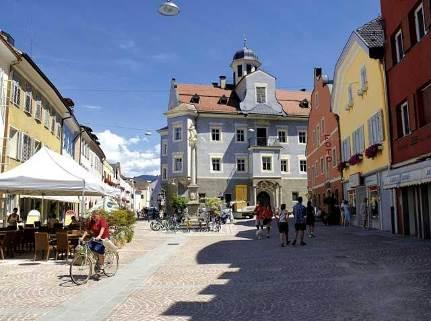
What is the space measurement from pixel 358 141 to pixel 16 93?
754 inches

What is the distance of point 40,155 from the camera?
16547 millimetres

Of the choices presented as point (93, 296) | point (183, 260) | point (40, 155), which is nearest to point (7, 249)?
point (40, 155)

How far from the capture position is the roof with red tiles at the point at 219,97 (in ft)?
180

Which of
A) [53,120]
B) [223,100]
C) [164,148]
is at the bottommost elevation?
[53,120]

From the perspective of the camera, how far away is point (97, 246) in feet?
36.0

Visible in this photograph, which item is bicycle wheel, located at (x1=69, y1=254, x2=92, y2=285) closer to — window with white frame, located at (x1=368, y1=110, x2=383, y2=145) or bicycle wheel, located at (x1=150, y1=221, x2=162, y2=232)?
window with white frame, located at (x1=368, y1=110, x2=383, y2=145)

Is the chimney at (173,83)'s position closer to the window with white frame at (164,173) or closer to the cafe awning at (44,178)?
the window with white frame at (164,173)

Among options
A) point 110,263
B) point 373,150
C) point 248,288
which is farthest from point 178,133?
point 248,288

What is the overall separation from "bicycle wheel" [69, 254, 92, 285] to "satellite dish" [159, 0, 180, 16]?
23.4 ft

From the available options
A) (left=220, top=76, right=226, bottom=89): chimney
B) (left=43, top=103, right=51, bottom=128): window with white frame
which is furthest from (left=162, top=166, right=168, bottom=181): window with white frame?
(left=43, top=103, right=51, bottom=128): window with white frame

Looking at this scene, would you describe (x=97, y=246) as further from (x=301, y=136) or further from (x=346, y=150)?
(x=301, y=136)

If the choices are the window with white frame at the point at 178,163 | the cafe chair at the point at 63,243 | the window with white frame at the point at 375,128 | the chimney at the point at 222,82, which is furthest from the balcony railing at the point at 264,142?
the cafe chair at the point at 63,243

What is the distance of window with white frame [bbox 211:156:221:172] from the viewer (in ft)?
177

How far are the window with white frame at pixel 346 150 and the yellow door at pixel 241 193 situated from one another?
73.2ft
